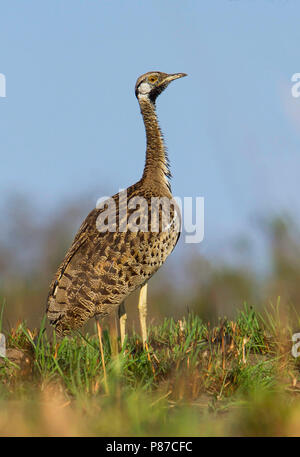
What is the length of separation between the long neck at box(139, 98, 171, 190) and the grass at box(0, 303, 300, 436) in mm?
2046

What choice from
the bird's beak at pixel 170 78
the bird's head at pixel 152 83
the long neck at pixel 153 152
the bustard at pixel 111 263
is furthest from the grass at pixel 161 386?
the bird's beak at pixel 170 78

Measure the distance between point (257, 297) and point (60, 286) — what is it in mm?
3445

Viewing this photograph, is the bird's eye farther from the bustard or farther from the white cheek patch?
the bustard

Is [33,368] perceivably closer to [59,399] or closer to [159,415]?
[59,399]

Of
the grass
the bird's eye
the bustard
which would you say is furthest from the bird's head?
the grass

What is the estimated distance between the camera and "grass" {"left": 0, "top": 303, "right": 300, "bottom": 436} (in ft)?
15.5

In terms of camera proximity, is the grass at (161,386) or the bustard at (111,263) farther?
the bustard at (111,263)

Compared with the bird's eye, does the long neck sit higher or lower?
lower

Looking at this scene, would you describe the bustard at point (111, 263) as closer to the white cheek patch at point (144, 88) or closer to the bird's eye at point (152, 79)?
the white cheek patch at point (144, 88)

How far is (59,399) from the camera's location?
5914mm

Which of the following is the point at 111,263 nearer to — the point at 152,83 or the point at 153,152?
the point at 153,152

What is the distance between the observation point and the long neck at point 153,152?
29.4 feet

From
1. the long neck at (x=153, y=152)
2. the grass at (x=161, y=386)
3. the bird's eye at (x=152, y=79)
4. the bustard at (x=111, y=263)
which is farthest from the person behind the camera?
the bird's eye at (x=152, y=79)
